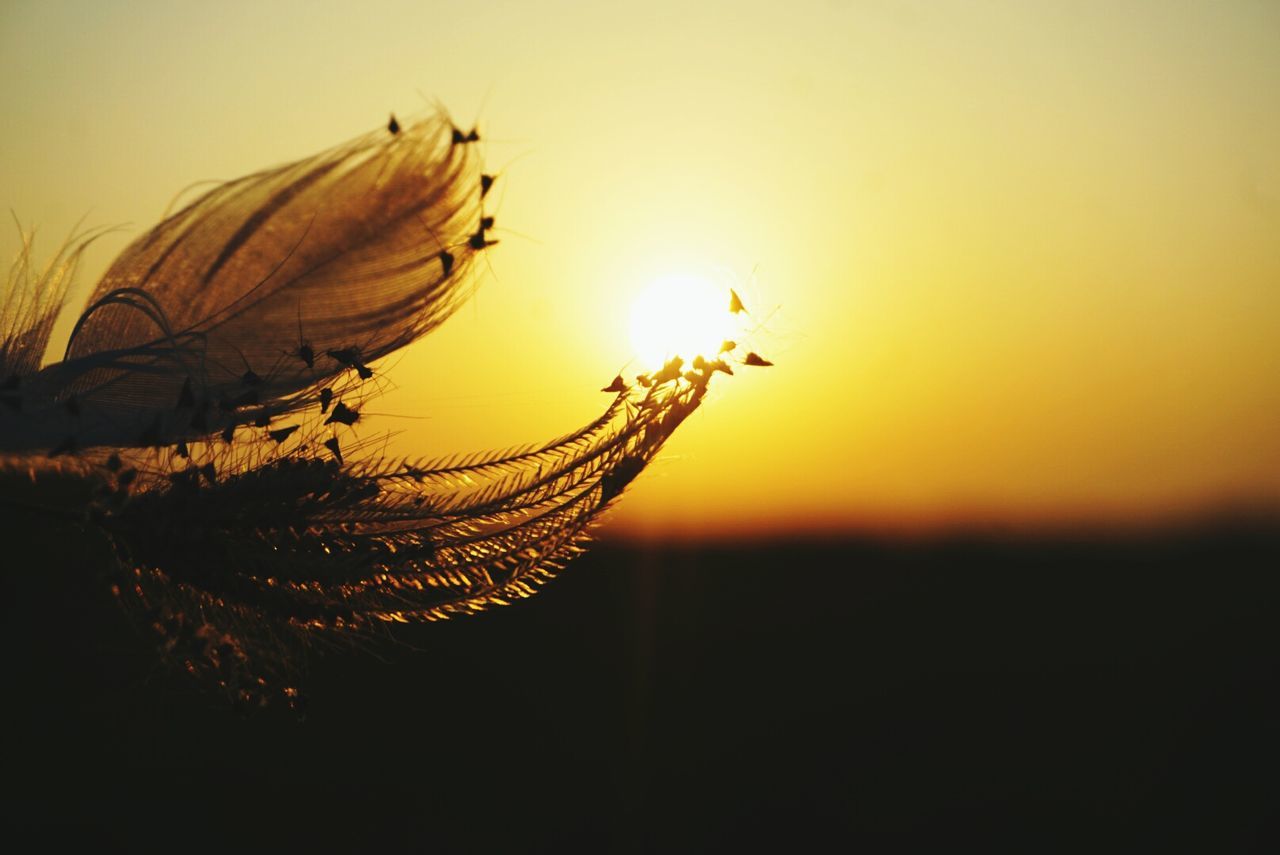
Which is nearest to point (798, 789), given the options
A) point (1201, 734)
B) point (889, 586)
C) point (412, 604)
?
point (1201, 734)

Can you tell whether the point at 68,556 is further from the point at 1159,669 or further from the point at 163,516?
the point at 1159,669

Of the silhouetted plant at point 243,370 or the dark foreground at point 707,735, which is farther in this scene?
the dark foreground at point 707,735

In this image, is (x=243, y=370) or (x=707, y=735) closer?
(x=243, y=370)

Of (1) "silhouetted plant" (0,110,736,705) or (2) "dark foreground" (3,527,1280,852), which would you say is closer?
(1) "silhouetted plant" (0,110,736,705)
